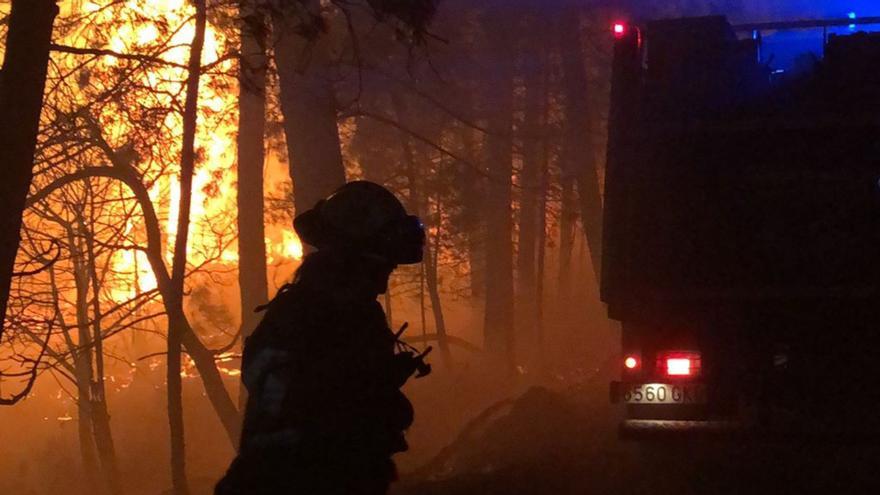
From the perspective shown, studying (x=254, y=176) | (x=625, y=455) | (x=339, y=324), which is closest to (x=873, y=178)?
(x=625, y=455)

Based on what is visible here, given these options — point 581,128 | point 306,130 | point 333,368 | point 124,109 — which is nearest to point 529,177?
point 581,128

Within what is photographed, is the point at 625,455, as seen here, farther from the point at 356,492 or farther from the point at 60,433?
the point at 60,433

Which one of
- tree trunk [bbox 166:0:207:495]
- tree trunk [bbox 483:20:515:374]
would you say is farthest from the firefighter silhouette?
tree trunk [bbox 483:20:515:374]

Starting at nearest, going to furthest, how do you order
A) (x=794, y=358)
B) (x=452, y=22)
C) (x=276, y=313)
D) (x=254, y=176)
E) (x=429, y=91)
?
(x=276, y=313), (x=794, y=358), (x=254, y=176), (x=452, y=22), (x=429, y=91)

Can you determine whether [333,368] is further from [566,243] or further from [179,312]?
[566,243]

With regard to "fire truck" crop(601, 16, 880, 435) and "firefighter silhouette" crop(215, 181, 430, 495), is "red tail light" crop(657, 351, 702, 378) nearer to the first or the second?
"fire truck" crop(601, 16, 880, 435)

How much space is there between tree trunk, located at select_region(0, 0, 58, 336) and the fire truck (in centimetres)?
310

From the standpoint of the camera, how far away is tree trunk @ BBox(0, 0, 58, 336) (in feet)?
15.8

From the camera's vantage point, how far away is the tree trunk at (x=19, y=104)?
4.80m

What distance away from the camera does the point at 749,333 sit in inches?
232

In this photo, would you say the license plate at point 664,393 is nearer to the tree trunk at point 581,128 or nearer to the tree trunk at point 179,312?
the tree trunk at point 179,312

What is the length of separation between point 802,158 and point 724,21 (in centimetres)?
149

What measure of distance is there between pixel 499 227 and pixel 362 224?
71.9ft

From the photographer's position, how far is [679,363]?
596 centimetres
